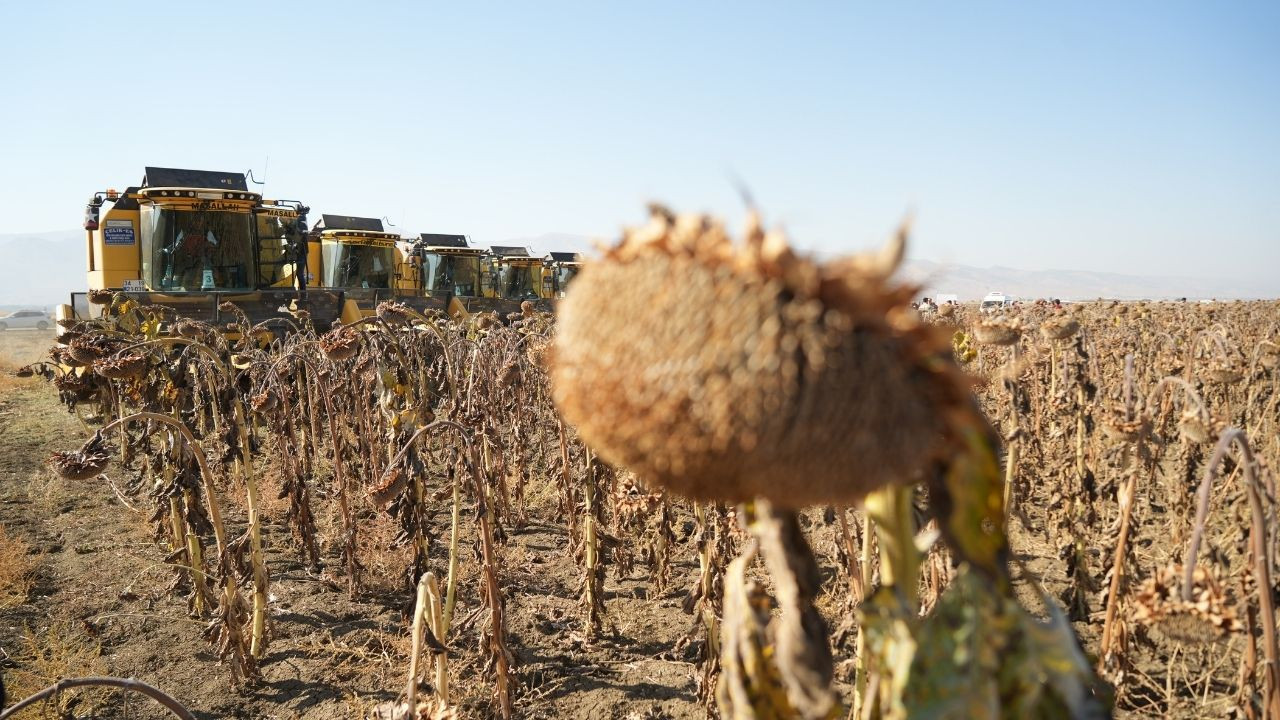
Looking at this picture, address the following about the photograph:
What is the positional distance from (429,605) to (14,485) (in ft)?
28.7

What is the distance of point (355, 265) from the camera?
64.7ft

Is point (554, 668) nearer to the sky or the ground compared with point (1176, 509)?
nearer to the ground

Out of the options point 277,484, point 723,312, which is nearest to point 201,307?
point 277,484

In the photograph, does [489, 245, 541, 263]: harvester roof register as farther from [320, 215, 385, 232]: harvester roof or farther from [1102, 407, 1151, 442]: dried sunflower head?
[1102, 407, 1151, 442]: dried sunflower head

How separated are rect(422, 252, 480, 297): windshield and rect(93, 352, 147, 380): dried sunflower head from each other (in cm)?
1774

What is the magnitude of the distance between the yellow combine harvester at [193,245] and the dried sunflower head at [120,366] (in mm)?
7712

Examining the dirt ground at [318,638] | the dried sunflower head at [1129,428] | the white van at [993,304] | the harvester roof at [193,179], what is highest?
the harvester roof at [193,179]

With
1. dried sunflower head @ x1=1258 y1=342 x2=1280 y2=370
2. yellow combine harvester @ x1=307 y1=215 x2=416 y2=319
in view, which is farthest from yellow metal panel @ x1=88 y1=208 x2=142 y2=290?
dried sunflower head @ x1=1258 y1=342 x2=1280 y2=370

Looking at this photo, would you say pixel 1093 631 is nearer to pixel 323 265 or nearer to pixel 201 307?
pixel 201 307

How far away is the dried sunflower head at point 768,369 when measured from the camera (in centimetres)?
96

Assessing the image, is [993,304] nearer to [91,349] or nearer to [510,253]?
[510,253]

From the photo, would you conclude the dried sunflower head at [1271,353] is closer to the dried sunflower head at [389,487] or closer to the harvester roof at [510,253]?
the dried sunflower head at [389,487]

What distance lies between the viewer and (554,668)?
Answer: 472 cm

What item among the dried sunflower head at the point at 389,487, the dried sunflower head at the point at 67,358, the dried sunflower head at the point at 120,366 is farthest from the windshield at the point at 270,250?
the dried sunflower head at the point at 389,487
